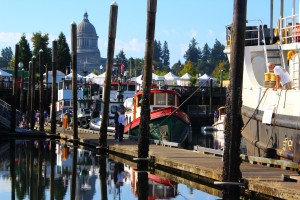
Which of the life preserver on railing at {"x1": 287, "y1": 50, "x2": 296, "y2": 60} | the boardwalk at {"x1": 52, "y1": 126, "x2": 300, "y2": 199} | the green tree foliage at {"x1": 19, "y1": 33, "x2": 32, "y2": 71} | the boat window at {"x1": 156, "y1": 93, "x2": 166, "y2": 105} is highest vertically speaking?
the green tree foliage at {"x1": 19, "y1": 33, "x2": 32, "y2": 71}

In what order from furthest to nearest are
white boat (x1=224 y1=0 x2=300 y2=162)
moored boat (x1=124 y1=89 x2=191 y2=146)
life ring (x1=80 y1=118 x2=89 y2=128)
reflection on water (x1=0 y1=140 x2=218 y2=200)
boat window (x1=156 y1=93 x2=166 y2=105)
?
1. life ring (x1=80 y1=118 x2=89 y2=128)
2. boat window (x1=156 y1=93 x2=166 y2=105)
3. moored boat (x1=124 y1=89 x2=191 y2=146)
4. white boat (x1=224 y1=0 x2=300 y2=162)
5. reflection on water (x1=0 y1=140 x2=218 y2=200)

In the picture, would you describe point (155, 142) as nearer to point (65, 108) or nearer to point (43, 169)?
point (43, 169)

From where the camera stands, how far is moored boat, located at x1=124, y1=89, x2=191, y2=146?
137 ft

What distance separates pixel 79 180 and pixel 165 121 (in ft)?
61.1

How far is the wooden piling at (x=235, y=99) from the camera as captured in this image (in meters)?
18.6

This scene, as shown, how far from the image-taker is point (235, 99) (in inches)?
736

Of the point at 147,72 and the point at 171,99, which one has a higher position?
the point at 147,72

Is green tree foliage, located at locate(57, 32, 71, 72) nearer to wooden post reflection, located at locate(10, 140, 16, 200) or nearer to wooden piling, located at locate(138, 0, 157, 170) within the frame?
wooden post reflection, located at locate(10, 140, 16, 200)

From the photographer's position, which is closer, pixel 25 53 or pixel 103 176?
pixel 103 176

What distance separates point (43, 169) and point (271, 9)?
11.7 metres

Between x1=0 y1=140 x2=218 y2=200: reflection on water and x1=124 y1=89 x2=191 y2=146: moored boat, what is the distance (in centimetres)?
819

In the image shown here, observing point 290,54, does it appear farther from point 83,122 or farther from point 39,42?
point 39,42

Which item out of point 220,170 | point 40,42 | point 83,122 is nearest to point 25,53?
point 40,42

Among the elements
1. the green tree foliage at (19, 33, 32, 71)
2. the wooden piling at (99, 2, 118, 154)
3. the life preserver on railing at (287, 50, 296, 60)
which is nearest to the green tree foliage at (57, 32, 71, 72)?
the green tree foliage at (19, 33, 32, 71)
